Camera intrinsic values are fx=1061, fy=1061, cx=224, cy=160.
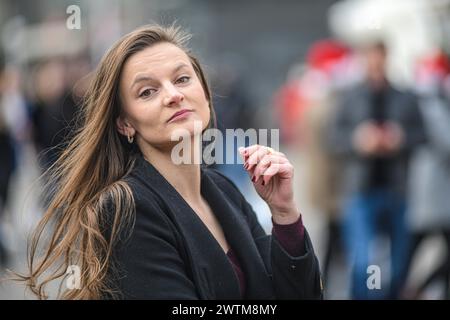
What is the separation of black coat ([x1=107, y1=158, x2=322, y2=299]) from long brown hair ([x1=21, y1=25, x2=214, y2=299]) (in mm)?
39

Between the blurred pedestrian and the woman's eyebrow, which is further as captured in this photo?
the blurred pedestrian

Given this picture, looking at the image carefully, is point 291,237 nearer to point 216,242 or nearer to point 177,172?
point 216,242

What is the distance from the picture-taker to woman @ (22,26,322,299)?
7.78 ft

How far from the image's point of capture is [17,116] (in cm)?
1033

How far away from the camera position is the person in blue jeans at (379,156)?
7.40m

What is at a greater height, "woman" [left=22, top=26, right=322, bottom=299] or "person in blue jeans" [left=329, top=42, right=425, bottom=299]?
"woman" [left=22, top=26, right=322, bottom=299]

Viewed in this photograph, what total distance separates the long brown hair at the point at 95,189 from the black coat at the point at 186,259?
0.04m

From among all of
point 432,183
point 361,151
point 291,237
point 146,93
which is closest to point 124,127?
point 146,93

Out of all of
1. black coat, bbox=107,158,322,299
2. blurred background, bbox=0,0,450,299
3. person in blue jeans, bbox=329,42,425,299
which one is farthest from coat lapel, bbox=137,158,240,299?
person in blue jeans, bbox=329,42,425,299

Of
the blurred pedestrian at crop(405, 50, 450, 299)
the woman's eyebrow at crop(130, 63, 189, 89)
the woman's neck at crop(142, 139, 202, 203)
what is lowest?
the blurred pedestrian at crop(405, 50, 450, 299)

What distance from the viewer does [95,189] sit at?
8.09 feet

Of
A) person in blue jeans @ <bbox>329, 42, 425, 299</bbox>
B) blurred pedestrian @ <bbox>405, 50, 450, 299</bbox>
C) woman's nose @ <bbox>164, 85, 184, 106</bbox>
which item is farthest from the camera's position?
blurred pedestrian @ <bbox>405, 50, 450, 299</bbox>

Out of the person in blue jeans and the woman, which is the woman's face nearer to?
the woman

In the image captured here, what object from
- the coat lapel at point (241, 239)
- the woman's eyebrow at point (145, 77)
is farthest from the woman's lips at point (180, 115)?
the coat lapel at point (241, 239)
